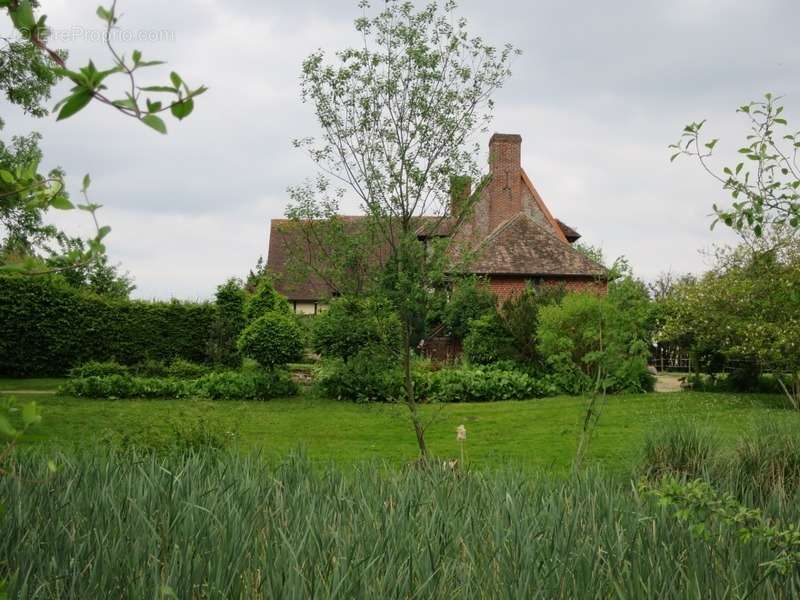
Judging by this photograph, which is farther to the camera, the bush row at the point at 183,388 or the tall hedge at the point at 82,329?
the tall hedge at the point at 82,329

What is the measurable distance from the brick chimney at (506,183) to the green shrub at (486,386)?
14.6 m

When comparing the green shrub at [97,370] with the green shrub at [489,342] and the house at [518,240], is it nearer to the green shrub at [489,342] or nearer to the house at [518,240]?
the house at [518,240]

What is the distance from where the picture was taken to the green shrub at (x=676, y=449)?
7.00 meters

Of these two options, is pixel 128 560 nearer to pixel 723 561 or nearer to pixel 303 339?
pixel 723 561

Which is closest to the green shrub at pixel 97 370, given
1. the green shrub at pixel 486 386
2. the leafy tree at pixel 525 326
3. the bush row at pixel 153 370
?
the bush row at pixel 153 370

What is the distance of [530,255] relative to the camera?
28438 mm

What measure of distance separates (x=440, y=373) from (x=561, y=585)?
16081 millimetres

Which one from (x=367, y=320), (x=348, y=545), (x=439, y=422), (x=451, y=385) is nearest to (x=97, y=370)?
(x=451, y=385)

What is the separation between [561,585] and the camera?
91.7 inches

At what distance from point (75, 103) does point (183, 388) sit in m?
17.6

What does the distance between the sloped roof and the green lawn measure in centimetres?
975

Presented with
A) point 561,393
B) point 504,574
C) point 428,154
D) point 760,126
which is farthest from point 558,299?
point 504,574

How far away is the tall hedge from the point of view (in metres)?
22.1

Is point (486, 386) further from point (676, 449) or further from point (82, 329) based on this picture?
point (82, 329)
